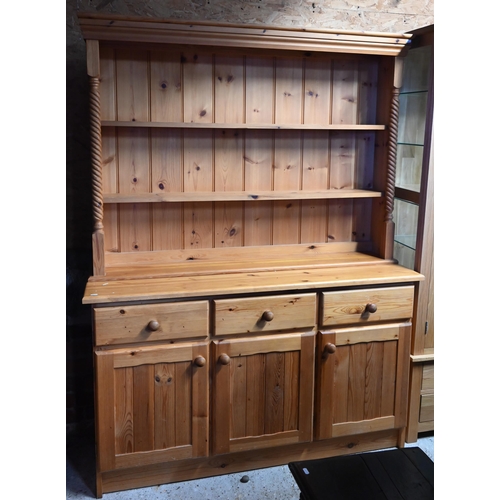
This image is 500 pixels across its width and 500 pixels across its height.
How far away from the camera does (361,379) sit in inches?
103

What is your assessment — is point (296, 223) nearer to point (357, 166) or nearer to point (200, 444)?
point (357, 166)

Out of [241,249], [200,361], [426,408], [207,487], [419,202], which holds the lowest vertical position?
[207,487]

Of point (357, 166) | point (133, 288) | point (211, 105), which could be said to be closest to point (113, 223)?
point (133, 288)

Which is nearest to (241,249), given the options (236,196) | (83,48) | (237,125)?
(236,196)

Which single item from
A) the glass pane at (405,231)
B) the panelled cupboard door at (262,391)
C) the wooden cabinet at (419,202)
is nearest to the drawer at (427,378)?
the wooden cabinet at (419,202)

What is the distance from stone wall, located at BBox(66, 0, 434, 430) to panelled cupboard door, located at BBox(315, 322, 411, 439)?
3.80 ft

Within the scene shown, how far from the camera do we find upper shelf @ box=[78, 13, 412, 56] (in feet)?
7.46

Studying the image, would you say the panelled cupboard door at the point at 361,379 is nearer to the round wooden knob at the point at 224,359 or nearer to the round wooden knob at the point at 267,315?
the round wooden knob at the point at 267,315

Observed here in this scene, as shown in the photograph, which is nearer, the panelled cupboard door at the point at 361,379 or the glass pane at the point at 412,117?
the panelled cupboard door at the point at 361,379

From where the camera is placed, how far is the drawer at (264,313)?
2377 millimetres

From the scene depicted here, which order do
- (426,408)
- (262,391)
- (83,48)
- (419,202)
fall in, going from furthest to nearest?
(426,408) < (419,202) < (83,48) < (262,391)

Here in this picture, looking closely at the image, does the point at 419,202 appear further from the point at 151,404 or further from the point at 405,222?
the point at 151,404

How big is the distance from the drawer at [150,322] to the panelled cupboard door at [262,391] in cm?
15

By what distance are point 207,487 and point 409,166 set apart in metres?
1.80
